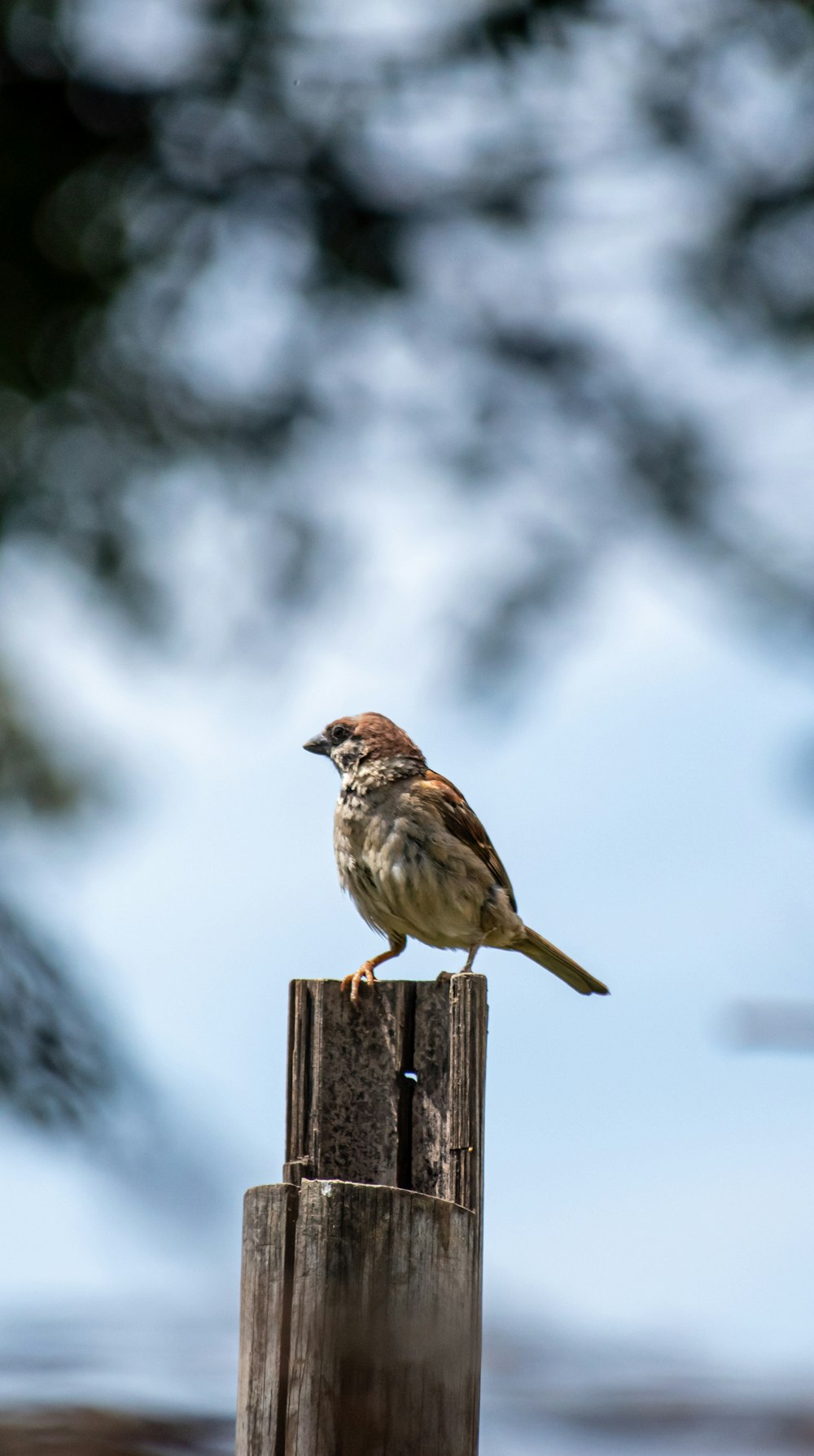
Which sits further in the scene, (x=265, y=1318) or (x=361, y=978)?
(x=361, y=978)

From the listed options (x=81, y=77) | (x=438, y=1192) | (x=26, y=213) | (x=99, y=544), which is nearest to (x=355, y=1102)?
(x=438, y=1192)

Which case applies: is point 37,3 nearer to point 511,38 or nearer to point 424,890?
point 511,38

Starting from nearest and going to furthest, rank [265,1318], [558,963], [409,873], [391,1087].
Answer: [265,1318] → [391,1087] → [409,873] → [558,963]

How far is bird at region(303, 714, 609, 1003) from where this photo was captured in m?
4.81

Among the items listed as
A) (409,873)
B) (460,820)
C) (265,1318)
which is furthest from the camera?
(460,820)

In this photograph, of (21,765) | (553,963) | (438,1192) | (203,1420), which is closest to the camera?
(203,1420)

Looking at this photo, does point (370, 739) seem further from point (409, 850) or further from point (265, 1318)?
point (265, 1318)

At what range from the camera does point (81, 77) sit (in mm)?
3977

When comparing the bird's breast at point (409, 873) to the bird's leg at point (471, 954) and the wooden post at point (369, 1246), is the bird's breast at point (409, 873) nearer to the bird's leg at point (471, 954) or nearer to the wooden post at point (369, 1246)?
the bird's leg at point (471, 954)

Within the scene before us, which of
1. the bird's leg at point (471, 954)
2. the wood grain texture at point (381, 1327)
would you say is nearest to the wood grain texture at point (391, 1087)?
the wood grain texture at point (381, 1327)

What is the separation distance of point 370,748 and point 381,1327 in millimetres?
3186

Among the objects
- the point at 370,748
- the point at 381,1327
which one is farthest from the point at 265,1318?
the point at 370,748

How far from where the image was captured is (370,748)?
202 inches

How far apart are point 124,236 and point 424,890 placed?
2.10 meters
